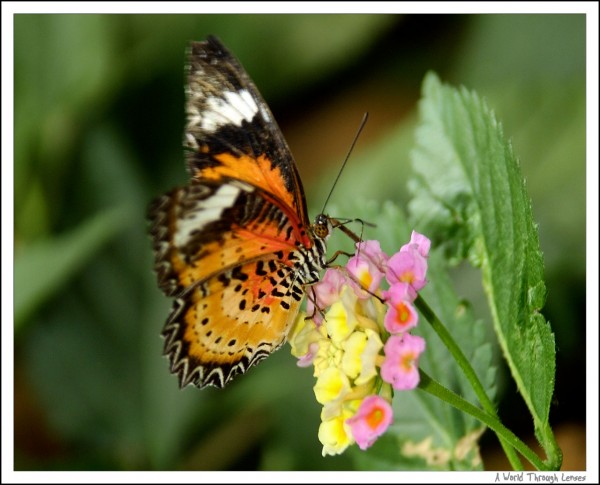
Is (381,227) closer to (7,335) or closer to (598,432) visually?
(598,432)

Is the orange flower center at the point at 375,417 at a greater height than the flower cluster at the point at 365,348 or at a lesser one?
lesser

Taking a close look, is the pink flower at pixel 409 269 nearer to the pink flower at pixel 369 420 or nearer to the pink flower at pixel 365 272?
the pink flower at pixel 365 272

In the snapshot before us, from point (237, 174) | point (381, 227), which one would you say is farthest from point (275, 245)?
point (381, 227)

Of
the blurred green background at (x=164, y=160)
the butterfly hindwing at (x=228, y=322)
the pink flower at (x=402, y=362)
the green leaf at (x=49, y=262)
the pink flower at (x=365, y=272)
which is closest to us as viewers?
the pink flower at (x=402, y=362)

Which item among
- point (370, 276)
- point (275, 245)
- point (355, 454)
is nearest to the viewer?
point (370, 276)

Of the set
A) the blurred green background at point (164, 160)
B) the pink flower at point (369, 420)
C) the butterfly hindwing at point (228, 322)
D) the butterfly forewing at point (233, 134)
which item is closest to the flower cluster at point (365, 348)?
the pink flower at point (369, 420)

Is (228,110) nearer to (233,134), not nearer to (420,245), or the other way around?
(233,134)

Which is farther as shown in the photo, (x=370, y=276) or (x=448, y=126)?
(x=448, y=126)

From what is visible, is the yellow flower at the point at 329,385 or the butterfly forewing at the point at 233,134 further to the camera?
the butterfly forewing at the point at 233,134
